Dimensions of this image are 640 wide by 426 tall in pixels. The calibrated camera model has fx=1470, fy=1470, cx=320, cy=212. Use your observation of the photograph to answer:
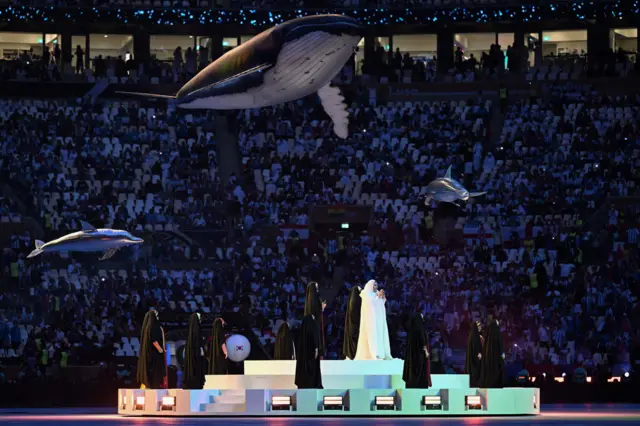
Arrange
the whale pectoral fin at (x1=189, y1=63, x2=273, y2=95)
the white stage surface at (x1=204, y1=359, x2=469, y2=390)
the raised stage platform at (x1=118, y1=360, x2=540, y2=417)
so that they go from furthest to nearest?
the white stage surface at (x1=204, y1=359, x2=469, y2=390) < the raised stage platform at (x1=118, y1=360, x2=540, y2=417) < the whale pectoral fin at (x1=189, y1=63, x2=273, y2=95)

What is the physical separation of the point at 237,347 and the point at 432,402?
725 centimetres

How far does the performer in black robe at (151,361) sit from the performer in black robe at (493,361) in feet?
24.1

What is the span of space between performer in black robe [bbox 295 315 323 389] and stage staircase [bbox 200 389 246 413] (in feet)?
4.77

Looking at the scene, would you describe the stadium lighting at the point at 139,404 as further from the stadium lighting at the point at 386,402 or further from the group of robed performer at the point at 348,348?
the stadium lighting at the point at 386,402

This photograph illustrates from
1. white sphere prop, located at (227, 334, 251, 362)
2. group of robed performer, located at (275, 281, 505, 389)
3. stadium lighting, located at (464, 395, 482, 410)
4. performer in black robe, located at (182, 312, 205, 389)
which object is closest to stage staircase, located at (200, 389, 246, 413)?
performer in black robe, located at (182, 312, 205, 389)

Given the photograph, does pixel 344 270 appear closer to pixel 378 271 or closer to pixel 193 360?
pixel 378 271

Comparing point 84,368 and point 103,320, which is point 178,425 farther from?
point 103,320

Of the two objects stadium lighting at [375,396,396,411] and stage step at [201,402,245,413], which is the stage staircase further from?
stadium lighting at [375,396,396,411]

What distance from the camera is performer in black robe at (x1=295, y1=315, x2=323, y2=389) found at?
103 ft

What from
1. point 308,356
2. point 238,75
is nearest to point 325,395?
point 308,356

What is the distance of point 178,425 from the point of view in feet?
90.1

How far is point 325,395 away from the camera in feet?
103

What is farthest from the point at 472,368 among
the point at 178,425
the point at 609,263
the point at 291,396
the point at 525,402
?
the point at 609,263

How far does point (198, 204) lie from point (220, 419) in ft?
66.6
